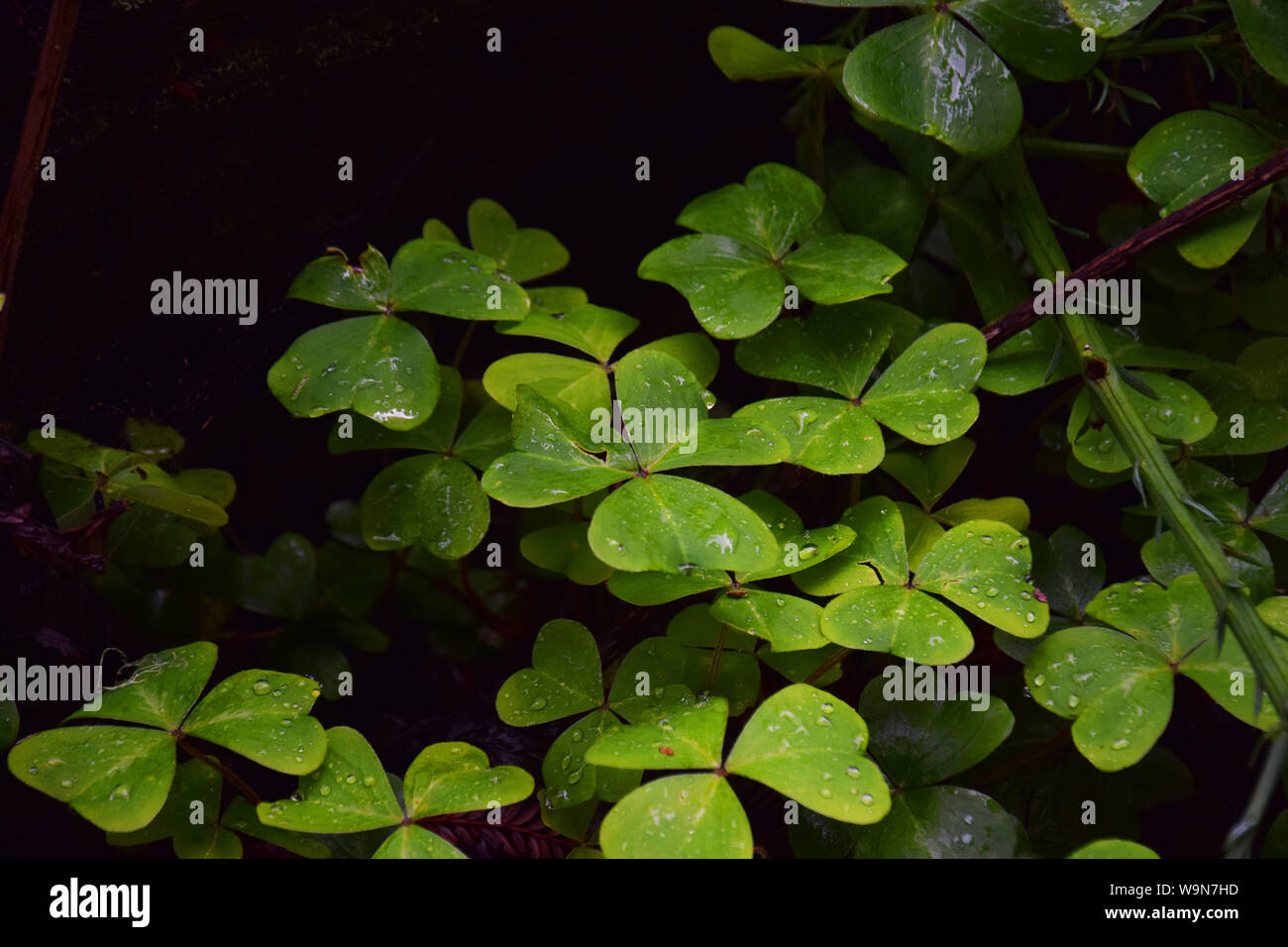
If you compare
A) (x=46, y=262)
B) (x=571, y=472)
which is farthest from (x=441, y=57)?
(x=571, y=472)

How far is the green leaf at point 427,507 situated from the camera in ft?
4.73

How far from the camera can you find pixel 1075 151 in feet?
4.81

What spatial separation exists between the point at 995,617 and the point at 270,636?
1259mm

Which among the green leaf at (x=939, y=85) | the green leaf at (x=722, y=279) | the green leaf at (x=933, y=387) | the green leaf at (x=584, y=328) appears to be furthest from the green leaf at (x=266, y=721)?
the green leaf at (x=939, y=85)

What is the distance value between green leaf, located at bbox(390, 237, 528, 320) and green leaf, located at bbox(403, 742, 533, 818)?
2.27 feet

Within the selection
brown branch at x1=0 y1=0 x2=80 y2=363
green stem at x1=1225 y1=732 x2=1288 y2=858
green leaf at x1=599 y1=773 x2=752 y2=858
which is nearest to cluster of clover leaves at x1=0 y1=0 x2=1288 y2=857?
green leaf at x1=599 y1=773 x2=752 y2=858

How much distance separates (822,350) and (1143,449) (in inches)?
19.5

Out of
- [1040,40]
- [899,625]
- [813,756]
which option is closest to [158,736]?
[813,756]

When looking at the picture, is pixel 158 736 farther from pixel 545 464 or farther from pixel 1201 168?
pixel 1201 168

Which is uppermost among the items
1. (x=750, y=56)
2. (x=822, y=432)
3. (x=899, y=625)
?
(x=750, y=56)

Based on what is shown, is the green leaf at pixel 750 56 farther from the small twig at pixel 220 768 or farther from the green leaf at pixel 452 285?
the small twig at pixel 220 768

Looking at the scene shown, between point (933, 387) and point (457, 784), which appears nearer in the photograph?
point (457, 784)

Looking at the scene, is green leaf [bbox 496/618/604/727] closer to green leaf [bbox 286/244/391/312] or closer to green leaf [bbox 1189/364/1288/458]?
green leaf [bbox 286/244/391/312]

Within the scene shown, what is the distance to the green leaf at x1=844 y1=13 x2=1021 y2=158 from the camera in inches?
49.9
